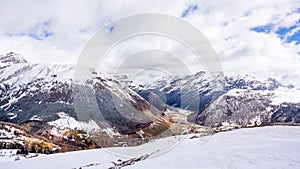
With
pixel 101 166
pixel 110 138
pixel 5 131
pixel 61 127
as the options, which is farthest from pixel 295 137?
pixel 61 127

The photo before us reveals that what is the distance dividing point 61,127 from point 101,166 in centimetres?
18386

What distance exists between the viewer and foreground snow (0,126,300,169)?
585 inches

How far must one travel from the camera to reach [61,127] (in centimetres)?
19462

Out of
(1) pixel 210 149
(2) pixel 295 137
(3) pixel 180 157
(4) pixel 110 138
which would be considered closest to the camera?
(3) pixel 180 157

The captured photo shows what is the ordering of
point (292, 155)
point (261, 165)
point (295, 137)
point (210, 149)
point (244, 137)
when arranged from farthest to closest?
1. point (244, 137)
2. point (295, 137)
3. point (210, 149)
4. point (292, 155)
5. point (261, 165)

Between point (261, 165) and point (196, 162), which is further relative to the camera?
point (196, 162)

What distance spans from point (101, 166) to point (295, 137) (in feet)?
46.6

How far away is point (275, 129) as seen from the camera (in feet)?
75.2

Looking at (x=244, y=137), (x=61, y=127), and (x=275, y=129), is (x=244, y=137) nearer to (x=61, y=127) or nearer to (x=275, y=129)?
(x=275, y=129)

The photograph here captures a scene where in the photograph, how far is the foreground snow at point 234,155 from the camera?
585 inches

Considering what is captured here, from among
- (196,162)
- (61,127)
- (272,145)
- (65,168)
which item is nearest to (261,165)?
(196,162)

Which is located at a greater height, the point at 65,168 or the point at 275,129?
the point at 275,129

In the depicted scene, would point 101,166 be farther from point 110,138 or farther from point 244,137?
point 110,138

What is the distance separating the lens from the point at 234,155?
1636 centimetres
